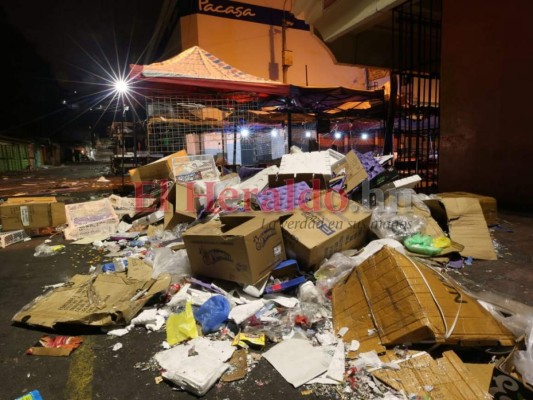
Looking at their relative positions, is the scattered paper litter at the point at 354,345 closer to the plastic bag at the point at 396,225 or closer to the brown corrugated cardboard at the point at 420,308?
the brown corrugated cardboard at the point at 420,308

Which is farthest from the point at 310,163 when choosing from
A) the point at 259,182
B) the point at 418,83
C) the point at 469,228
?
the point at 418,83

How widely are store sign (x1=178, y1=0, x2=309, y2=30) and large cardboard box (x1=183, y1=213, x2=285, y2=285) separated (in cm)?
1205

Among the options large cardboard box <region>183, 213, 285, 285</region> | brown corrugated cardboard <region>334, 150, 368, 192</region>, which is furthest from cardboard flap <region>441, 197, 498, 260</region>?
large cardboard box <region>183, 213, 285, 285</region>

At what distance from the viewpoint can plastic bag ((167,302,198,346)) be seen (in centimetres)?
216

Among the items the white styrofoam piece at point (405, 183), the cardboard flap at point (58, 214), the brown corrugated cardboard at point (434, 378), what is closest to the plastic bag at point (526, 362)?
the brown corrugated cardboard at point (434, 378)

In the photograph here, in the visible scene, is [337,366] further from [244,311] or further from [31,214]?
[31,214]

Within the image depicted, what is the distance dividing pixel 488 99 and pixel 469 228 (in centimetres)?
299

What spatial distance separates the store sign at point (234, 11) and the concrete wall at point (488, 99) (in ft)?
27.9

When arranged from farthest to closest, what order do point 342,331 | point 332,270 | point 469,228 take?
point 469,228, point 332,270, point 342,331

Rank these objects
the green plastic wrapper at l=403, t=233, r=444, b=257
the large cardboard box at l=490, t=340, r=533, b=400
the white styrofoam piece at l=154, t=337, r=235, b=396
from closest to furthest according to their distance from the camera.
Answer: the large cardboard box at l=490, t=340, r=533, b=400, the white styrofoam piece at l=154, t=337, r=235, b=396, the green plastic wrapper at l=403, t=233, r=444, b=257

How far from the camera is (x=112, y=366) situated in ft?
6.40

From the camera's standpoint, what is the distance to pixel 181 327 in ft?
7.23

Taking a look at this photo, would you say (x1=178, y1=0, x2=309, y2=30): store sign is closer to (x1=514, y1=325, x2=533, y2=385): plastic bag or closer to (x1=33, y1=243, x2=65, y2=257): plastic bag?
(x1=33, y1=243, x2=65, y2=257): plastic bag

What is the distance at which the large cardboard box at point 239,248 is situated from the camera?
249cm
